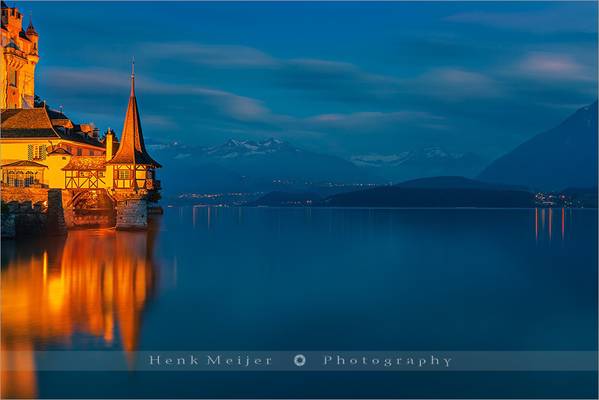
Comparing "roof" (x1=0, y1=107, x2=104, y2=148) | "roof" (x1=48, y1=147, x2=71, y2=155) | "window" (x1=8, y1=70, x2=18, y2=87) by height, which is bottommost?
"roof" (x1=48, y1=147, x2=71, y2=155)

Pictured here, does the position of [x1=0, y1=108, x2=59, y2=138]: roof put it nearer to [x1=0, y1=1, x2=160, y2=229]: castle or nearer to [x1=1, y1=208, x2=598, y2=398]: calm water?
[x1=0, y1=1, x2=160, y2=229]: castle

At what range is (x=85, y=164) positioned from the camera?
199 feet

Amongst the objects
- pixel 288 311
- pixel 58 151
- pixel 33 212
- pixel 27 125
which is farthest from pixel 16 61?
pixel 288 311

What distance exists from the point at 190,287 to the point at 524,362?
62.1ft

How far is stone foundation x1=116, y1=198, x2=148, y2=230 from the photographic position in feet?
200

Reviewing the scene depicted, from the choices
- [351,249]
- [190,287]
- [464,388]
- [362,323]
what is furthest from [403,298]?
[351,249]

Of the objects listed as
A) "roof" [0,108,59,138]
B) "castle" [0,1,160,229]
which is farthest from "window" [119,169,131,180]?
"roof" [0,108,59,138]

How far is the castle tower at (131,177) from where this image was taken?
196 feet

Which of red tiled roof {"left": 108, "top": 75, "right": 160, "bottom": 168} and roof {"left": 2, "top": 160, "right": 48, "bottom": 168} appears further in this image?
red tiled roof {"left": 108, "top": 75, "right": 160, "bottom": 168}

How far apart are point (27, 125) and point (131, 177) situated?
40.8 feet

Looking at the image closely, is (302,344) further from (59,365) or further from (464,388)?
(59,365)

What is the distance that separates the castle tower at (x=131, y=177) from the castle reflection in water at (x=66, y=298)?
11.0 m

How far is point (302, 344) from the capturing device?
21.3m

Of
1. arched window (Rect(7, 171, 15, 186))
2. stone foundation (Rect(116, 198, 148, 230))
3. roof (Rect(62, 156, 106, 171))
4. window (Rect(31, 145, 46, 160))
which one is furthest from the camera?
stone foundation (Rect(116, 198, 148, 230))
